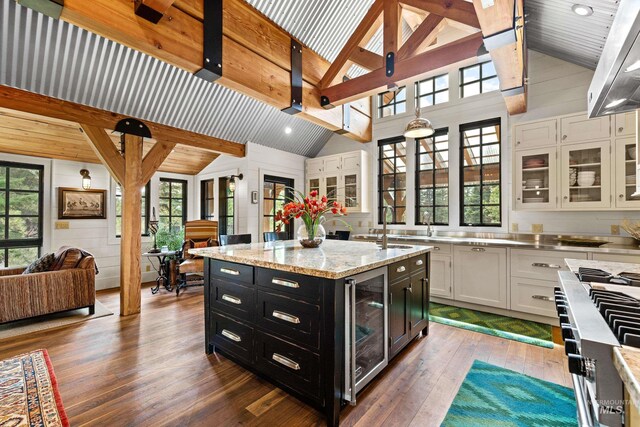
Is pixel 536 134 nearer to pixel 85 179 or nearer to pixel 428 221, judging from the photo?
pixel 428 221

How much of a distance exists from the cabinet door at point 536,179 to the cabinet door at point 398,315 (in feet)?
7.23

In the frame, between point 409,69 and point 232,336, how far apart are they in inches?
109

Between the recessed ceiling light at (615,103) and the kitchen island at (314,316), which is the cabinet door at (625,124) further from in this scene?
the kitchen island at (314,316)

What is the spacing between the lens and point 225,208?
18.3 ft

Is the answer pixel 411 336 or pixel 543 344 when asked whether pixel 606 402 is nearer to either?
pixel 411 336

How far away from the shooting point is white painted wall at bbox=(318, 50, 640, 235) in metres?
3.36

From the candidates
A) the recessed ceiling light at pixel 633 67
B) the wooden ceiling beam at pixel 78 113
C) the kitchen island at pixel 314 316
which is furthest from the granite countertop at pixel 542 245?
the wooden ceiling beam at pixel 78 113

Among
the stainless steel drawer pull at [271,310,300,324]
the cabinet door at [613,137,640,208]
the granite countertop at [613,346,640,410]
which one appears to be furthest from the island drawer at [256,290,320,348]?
the cabinet door at [613,137,640,208]

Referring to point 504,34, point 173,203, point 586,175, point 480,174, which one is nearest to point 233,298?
point 504,34

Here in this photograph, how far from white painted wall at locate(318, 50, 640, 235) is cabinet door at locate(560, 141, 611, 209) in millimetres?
316

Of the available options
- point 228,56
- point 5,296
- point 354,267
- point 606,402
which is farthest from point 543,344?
point 5,296

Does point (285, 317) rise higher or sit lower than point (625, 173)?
lower

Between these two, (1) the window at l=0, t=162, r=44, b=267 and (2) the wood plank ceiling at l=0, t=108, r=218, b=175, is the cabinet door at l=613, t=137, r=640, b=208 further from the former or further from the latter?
(1) the window at l=0, t=162, r=44, b=267

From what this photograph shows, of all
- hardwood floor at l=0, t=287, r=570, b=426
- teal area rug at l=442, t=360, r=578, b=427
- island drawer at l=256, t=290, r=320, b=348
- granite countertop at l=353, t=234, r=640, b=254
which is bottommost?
hardwood floor at l=0, t=287, r=570, b=426
